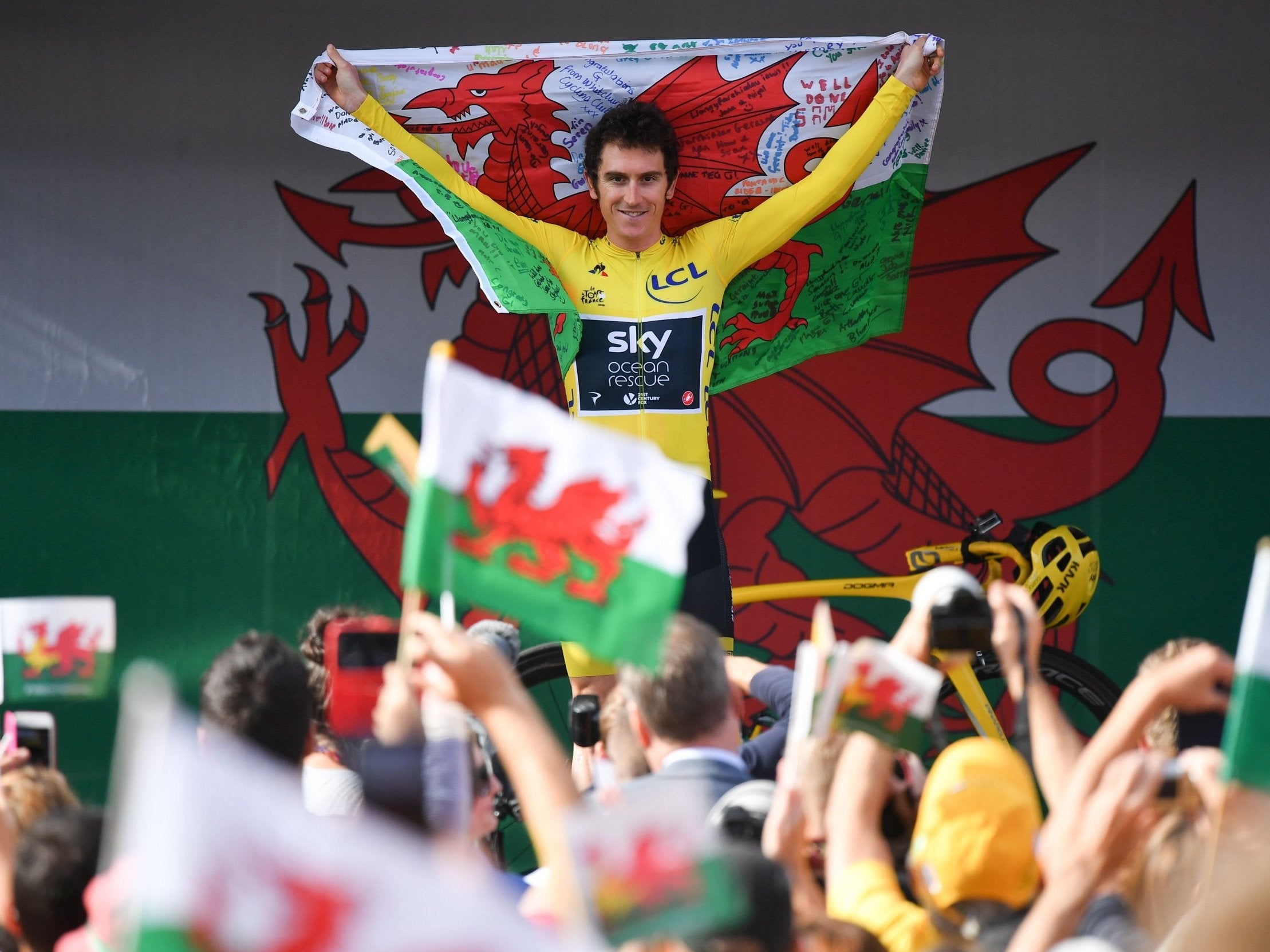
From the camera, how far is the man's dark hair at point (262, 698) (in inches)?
92.7

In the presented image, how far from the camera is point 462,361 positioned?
216 inches

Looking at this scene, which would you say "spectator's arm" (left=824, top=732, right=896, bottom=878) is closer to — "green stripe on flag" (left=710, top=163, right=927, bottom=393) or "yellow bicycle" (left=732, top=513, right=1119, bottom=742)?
"green stripe on flag" (left=710, top=163, right=927, bottom=393)

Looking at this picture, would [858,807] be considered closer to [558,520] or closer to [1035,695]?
[1035,695]

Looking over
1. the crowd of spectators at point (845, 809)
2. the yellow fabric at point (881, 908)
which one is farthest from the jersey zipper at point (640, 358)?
the yellow fabric at point (881, 908)

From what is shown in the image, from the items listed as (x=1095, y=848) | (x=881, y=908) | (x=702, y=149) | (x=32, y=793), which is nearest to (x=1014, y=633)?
(x=881, y=908)

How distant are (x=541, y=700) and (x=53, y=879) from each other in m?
3.54

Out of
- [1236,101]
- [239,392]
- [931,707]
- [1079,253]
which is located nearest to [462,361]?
[239,392]

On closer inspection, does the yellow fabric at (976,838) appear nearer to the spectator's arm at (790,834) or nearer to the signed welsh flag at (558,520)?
the spectator's arm at (790,834)

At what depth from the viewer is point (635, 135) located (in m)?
3.99

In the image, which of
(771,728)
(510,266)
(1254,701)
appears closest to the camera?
(1254,701)

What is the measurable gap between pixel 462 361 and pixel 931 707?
3.60m

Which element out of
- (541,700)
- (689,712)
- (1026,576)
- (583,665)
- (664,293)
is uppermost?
(664,293)

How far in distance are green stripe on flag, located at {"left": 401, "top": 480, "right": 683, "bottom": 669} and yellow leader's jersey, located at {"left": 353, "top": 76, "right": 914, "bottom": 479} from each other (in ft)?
6.09

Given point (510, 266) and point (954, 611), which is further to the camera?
point (510, 266)
